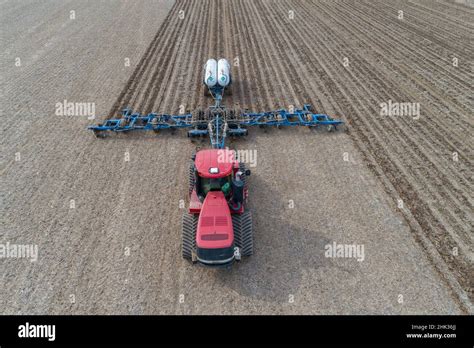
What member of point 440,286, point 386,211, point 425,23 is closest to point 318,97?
point 386,211

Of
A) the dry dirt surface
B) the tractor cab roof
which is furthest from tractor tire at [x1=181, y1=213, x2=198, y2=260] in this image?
the tractor cab roof

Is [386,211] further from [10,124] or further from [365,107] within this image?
[10,124]

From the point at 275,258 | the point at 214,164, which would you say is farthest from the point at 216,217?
the point at 275,258

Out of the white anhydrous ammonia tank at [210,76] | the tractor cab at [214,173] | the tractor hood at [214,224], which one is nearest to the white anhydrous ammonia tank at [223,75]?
the white anhydrous ammonia tank at [210,76]

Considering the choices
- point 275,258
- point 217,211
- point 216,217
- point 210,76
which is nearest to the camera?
point 216,217

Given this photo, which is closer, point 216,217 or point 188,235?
point 216,217

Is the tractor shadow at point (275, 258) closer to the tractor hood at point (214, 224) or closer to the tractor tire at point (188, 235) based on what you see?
the tractor tire at point (188, 235)

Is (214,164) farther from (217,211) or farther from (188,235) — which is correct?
(188,235)

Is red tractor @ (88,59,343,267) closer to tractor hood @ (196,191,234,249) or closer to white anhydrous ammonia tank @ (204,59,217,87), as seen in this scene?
tractor hood @ (196,191,234,249)
